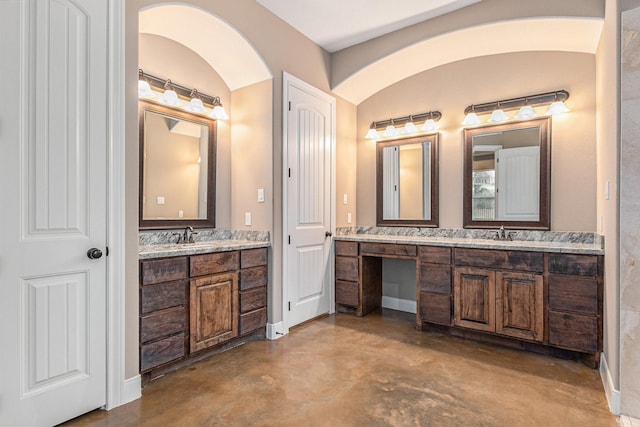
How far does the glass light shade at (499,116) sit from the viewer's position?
334 cm

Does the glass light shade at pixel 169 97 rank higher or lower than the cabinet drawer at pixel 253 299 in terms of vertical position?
higher

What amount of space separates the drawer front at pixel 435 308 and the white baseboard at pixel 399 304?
0.68 metres

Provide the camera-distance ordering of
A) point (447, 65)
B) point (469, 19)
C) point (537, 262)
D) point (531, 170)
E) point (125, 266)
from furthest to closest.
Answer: point (447, 65) → point (531, 170) → point (469, 19) → point (537, 262) → point (125, 266)

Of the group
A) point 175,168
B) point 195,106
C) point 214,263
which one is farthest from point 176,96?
point 214,263

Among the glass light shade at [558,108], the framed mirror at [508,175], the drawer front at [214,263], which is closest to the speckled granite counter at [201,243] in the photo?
the drawer front at [214,263]

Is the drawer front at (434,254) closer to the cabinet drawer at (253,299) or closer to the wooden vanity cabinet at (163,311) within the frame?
the cabinet drawer at (253,299)

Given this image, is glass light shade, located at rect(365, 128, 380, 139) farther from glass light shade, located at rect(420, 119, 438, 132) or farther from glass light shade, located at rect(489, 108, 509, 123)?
glass light shade, located at rect(489, 108, 509, 123)

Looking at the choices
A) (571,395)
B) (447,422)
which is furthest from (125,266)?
(571,395)

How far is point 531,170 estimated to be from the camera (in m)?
3.25

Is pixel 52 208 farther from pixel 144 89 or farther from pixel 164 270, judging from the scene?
pixel 144 89

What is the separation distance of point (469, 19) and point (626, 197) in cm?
205

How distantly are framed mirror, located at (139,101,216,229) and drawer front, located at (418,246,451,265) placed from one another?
2.06 metres

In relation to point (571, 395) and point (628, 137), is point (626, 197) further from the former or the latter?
point (571, 395)

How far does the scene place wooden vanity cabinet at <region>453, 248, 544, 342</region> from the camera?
2699 mm
